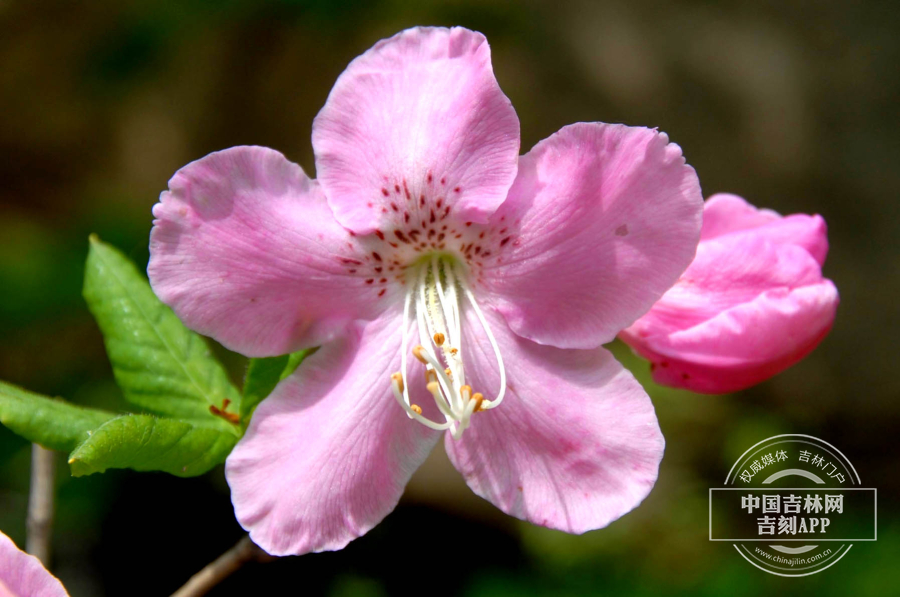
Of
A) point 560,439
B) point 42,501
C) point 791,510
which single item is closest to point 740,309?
point 560,439

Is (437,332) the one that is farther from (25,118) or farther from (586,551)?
(25,118)

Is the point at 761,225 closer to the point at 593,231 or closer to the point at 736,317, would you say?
the point at 736,317

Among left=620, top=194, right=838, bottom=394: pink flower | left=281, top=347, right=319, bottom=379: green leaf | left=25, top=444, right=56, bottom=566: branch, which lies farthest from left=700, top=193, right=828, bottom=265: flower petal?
left=25, top=444, right=56, bottom=566: branch

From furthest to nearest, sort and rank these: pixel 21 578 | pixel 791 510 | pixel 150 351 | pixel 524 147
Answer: pixel 524 147 < pixel 791 510 < pixel 150 351 < pixel 21 578

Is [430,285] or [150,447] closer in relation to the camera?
[150,447]

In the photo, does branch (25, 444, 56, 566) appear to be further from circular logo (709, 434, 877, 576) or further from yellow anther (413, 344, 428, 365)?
circular logo (709, 434, 877, 576)

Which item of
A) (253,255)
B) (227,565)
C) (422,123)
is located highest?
(422,123)

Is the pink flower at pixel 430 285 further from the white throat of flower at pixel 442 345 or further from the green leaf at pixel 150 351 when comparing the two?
the green leaf at pixel 150 351
